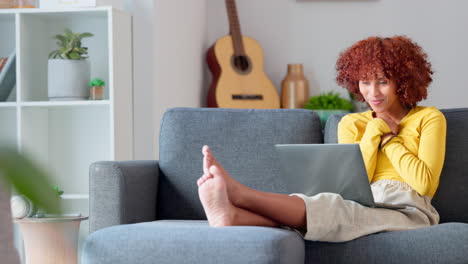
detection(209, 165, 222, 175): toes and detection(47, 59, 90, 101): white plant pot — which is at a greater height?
detection(47, 59, 90, 101): white plant pot

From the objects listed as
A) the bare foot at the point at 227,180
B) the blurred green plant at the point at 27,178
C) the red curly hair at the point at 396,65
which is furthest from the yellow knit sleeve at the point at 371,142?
the blurred green plant at the point at 27,178

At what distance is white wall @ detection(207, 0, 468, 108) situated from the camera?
4.84 m

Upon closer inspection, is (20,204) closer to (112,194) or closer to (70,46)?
(112,194)

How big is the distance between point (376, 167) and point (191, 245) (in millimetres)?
778

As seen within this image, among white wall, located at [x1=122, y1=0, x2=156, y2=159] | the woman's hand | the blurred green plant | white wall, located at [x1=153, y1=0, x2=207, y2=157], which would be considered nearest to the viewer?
the blurred green plant

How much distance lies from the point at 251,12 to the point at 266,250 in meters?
3.68

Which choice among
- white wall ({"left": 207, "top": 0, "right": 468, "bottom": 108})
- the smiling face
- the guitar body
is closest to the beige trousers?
the smiling face

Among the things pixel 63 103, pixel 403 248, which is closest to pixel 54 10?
pixel 63 103

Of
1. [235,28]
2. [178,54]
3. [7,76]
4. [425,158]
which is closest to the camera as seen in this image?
[425,158]

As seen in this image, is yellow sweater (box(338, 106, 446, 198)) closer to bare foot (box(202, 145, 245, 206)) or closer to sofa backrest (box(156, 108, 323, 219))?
sofa backrest (box(156, 108, 323, 219))

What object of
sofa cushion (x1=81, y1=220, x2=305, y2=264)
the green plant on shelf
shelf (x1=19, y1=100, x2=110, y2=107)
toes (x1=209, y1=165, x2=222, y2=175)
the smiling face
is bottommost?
sofa cushion (x1=81, y1=220, x2=305, y2=264)

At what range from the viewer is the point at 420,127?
79.2 inches

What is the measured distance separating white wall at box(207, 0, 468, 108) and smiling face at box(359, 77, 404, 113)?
110 inches

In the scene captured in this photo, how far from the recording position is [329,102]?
184 inches
